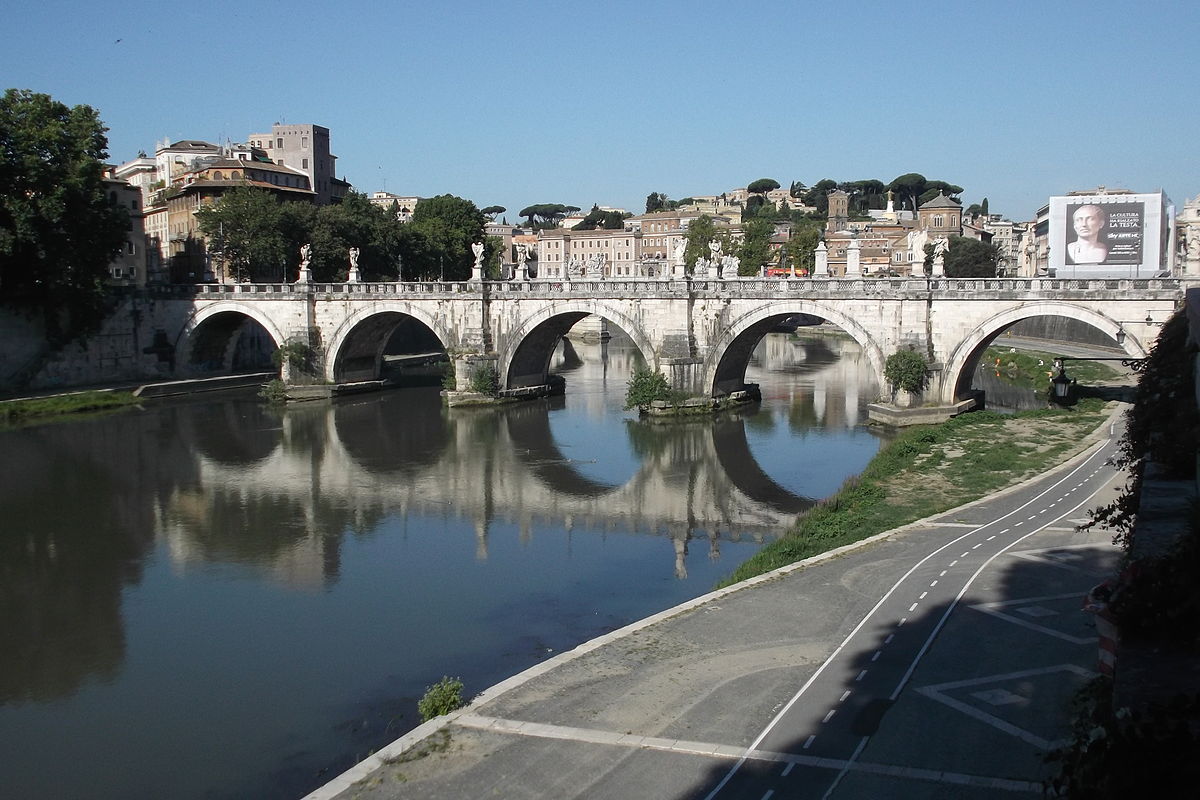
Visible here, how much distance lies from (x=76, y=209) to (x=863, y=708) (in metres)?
42.8

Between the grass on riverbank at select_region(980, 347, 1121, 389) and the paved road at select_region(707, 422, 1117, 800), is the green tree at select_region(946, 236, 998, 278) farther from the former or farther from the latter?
the paved road at select_region(707, 422, 1117, 800)

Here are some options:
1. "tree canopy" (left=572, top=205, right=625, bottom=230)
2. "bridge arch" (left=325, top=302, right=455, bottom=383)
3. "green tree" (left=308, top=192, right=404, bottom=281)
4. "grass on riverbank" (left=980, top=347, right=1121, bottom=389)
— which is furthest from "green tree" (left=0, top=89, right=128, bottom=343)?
"tree canopy" (left=572, top=205, right=625, bottom=230)

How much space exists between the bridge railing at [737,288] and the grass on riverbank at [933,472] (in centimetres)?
440

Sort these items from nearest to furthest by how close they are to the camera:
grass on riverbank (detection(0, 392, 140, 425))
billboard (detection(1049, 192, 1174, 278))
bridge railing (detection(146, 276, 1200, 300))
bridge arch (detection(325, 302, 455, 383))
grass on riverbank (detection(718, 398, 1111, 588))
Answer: grass on riverbank (detection(718, 398, 1111, 588)) → bridge railing (detection(146, 276, 1200, 300)) → billboard (detection(1049, 192, 1174, 278)) → grass on riverbank (detection(0, 392, 140, 425)) → bridge arch (detection(325, 302, 455, 383))

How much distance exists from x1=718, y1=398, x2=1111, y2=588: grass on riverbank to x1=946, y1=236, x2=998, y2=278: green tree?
48780 mm

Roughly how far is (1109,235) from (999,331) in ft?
17.1

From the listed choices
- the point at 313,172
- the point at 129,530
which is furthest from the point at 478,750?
the point at 313,172

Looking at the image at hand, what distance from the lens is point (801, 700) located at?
37.8ft

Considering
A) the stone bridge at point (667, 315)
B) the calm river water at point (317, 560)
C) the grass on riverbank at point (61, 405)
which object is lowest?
the calm river water at point (317, 560)

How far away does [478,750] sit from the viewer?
35.0ft

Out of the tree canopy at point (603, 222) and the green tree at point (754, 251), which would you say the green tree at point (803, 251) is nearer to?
the green tree at point (754, 251)

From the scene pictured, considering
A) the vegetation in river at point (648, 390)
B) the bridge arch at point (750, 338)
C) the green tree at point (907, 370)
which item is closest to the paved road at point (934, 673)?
the green tree at point (907, 370)

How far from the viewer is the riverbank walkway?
32.3 ft

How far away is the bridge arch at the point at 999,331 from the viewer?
106 feet
